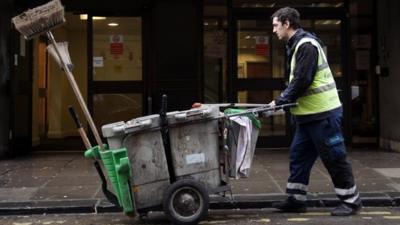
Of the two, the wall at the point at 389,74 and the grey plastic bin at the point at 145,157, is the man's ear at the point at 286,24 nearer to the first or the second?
the grey plastic bin at the point at 145,157

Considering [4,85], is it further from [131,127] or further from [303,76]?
[303,76]

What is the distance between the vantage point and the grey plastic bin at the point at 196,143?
238 inches

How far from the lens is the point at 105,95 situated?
453 inches

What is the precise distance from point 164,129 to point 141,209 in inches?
32.7

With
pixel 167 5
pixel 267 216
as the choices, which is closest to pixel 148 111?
pixel 167 5

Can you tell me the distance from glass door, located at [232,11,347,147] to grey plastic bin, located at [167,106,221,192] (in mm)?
5358

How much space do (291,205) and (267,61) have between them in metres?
5.34

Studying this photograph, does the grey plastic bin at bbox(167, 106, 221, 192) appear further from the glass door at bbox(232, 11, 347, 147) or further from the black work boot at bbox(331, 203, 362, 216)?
the glass door at bbox(232, 11, 347, 147)

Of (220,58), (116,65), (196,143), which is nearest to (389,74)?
(220,58)

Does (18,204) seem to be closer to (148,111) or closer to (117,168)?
(117,168)

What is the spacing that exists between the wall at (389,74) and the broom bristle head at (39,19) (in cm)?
716

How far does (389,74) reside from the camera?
11422 millimetres

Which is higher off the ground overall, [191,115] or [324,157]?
[191,115]

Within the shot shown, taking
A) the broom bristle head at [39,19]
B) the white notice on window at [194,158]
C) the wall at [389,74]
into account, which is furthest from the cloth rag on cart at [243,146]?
the wall at [389,74]
